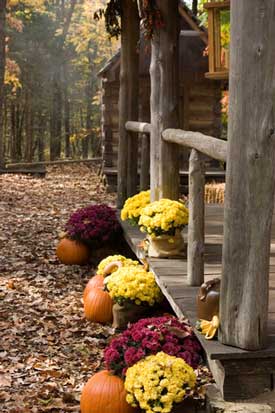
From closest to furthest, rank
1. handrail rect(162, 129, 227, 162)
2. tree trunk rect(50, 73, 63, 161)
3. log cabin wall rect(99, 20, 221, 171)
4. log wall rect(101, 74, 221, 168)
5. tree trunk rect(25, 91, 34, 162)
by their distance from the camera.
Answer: handrail rect(162, 129, 227, 162) < log cabin wall rect(99, 20, 221, 171) < log wall rect(101, 74, 221, 168) < tree trunk rect(25, 91, 34, 162) < tree trunk rect(50, 73, 63, 161)

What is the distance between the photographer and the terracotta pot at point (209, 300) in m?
3.94

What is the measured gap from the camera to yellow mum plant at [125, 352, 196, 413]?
377 cm

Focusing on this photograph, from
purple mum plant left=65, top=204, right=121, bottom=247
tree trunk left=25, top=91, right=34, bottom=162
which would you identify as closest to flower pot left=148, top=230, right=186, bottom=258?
purple mum plant left=65, top=204, right=121, bottom=247

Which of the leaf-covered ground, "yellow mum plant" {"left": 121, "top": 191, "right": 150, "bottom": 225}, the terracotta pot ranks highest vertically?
"yellow mum plant" {"left": 121, "top": 191, "right": 150, "bottom": 225}

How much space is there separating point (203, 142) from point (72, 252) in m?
4.04

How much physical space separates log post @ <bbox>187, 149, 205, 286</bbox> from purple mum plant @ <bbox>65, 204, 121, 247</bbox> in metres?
3.60

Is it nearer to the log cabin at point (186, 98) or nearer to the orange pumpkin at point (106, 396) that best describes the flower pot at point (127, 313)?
the orange pumpkin at point (106, 396)

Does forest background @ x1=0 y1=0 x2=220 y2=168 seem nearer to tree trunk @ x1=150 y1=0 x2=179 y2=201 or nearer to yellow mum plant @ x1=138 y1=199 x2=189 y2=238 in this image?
tree trunk @ x1=150 y1=0 x2=179 y2=201

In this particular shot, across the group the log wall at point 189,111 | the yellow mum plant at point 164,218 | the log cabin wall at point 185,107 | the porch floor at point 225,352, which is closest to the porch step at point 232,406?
the porch floor at point 225,352

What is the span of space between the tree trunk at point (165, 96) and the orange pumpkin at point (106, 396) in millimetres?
2682

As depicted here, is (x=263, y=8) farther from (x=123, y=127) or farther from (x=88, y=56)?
(x=88, y=56)

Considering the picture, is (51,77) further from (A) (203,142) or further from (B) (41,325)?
(A) (203,142)

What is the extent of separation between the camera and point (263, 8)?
334cm

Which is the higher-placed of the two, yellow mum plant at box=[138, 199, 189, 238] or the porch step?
yellow mum plant at box=[138, 199, 189, 238]
